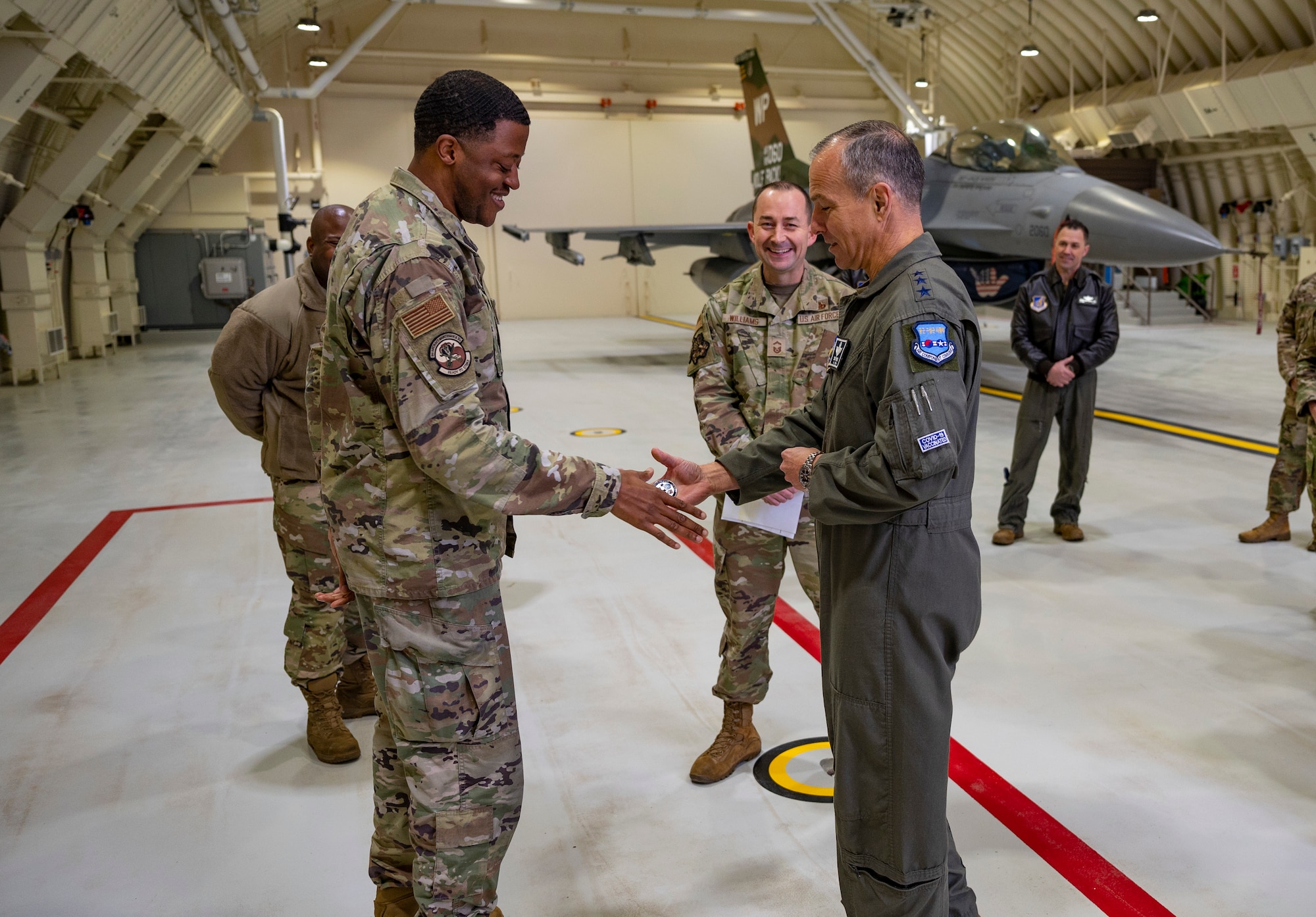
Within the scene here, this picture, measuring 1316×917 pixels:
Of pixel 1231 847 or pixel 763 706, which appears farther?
pixel 763 706

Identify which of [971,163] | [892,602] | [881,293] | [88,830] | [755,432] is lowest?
[88,830]

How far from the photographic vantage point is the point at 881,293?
2.08 meters

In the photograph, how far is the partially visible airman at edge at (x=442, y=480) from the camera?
195 cm

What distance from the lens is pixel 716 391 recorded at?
3352 millimetres

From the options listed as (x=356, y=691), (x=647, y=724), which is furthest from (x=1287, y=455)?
(x=356, y=691)

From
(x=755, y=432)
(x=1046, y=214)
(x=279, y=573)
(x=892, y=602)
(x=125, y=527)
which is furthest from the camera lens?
(x=1046, y=214)

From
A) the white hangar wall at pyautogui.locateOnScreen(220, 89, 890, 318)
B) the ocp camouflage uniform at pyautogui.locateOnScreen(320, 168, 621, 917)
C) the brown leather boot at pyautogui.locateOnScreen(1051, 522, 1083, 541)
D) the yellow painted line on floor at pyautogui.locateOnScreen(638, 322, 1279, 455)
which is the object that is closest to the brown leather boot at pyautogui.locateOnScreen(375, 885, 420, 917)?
the ocp camouflage uniform at pyautogui.locateOnScreen(320, 168, 621, 917)

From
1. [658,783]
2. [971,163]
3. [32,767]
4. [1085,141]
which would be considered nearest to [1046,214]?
[971,163]

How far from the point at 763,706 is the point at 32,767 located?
2.73 metres

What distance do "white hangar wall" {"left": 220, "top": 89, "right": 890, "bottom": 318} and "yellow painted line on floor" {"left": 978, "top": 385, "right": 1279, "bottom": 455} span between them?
18.3m

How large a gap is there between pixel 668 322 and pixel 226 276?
10451mm

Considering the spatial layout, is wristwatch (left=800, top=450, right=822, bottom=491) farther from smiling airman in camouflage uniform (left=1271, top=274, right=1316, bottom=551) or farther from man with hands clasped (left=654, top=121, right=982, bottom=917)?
smiling airman in camouflage uniform (left=1271, top=274, right=1316, bottom=551)

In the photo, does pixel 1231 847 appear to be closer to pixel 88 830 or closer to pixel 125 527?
pixel 88 830

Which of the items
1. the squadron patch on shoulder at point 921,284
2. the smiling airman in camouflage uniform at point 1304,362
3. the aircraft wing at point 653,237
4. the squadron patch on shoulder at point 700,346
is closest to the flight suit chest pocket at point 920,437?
the squadron patch on shoulder at point 921,284
